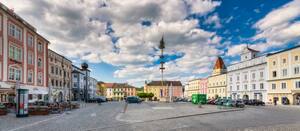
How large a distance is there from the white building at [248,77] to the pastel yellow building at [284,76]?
3295mm

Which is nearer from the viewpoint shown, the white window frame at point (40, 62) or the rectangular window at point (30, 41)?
the rectangular window at point (30, 41)

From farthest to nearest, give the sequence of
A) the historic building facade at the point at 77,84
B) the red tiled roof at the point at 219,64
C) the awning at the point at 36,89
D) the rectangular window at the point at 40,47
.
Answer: the red tiled roof at the point at 219,64, the historic building facade at the point at 77,84, the rectangular window at the point at 40,47, the awning at the point at 36,89

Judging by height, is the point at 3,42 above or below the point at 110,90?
above

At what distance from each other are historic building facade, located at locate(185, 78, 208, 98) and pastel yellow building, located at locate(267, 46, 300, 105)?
5305 cm

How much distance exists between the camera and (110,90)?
172750mm

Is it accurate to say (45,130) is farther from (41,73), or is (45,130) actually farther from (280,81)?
(280,81)

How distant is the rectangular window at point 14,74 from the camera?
1321 inches

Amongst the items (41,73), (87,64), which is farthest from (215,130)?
(87,64)

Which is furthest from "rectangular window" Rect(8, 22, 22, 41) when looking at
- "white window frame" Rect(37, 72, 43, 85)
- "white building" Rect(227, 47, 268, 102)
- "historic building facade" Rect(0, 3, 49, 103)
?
"white building" Rect(227, 47, 268, 102)

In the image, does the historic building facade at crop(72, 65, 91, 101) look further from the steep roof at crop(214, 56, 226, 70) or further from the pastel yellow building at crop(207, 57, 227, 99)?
the steep roof at crop(214, 56, 226, 70)

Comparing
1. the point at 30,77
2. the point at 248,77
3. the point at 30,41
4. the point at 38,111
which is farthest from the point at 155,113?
the point at 248,77

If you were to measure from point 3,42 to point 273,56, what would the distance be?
60529 mm

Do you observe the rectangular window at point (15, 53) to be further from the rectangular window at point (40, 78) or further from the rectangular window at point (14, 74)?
the rectangular window at point (40, 78)

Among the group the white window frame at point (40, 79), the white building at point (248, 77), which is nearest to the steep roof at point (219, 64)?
the white building at point (248, 77)
